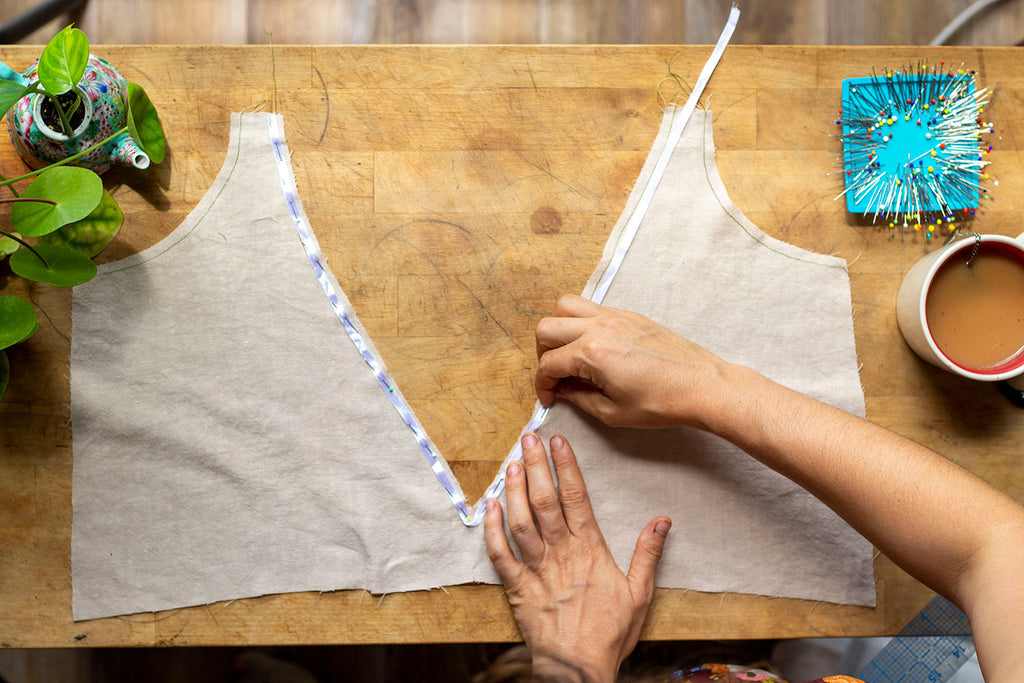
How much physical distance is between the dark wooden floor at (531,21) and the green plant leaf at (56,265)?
651mm

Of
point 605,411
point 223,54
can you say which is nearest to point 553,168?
point 605,411

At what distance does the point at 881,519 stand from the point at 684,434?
0.21m

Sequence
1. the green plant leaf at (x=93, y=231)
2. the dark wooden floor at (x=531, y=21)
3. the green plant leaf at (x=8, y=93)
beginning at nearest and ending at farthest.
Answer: the green plant leaf at (x=8, y=93)
the green plant leaf at (x=93, y=231)
the dark wooden floor at (x=531, y=21)

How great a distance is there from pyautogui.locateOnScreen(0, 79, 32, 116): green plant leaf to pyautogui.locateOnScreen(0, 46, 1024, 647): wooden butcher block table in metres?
0.16

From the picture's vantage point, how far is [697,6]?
118 centimetres

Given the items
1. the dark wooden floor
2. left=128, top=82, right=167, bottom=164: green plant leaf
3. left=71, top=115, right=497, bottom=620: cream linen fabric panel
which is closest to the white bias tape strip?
left=71, top=115, right=497, bottom=620: cream linen fabric panel

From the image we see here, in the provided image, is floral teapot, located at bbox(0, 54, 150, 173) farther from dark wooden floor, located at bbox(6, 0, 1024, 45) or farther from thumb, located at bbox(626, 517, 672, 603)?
thumb, located at bbox(626, 517, 672, 603)

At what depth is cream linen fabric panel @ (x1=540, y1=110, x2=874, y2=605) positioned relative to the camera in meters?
0.74

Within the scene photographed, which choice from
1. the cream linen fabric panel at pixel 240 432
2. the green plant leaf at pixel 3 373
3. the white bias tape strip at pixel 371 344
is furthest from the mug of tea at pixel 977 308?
the green plant leaf at pixel 3 373

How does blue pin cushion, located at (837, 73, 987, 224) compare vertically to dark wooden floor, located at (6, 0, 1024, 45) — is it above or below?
below

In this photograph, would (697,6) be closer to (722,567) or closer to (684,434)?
(684,434)

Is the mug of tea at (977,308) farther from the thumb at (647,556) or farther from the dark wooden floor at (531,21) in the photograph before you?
the dark wooden floor at (531,21)

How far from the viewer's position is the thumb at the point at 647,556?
2.32 feet

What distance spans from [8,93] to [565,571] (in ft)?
2.28
